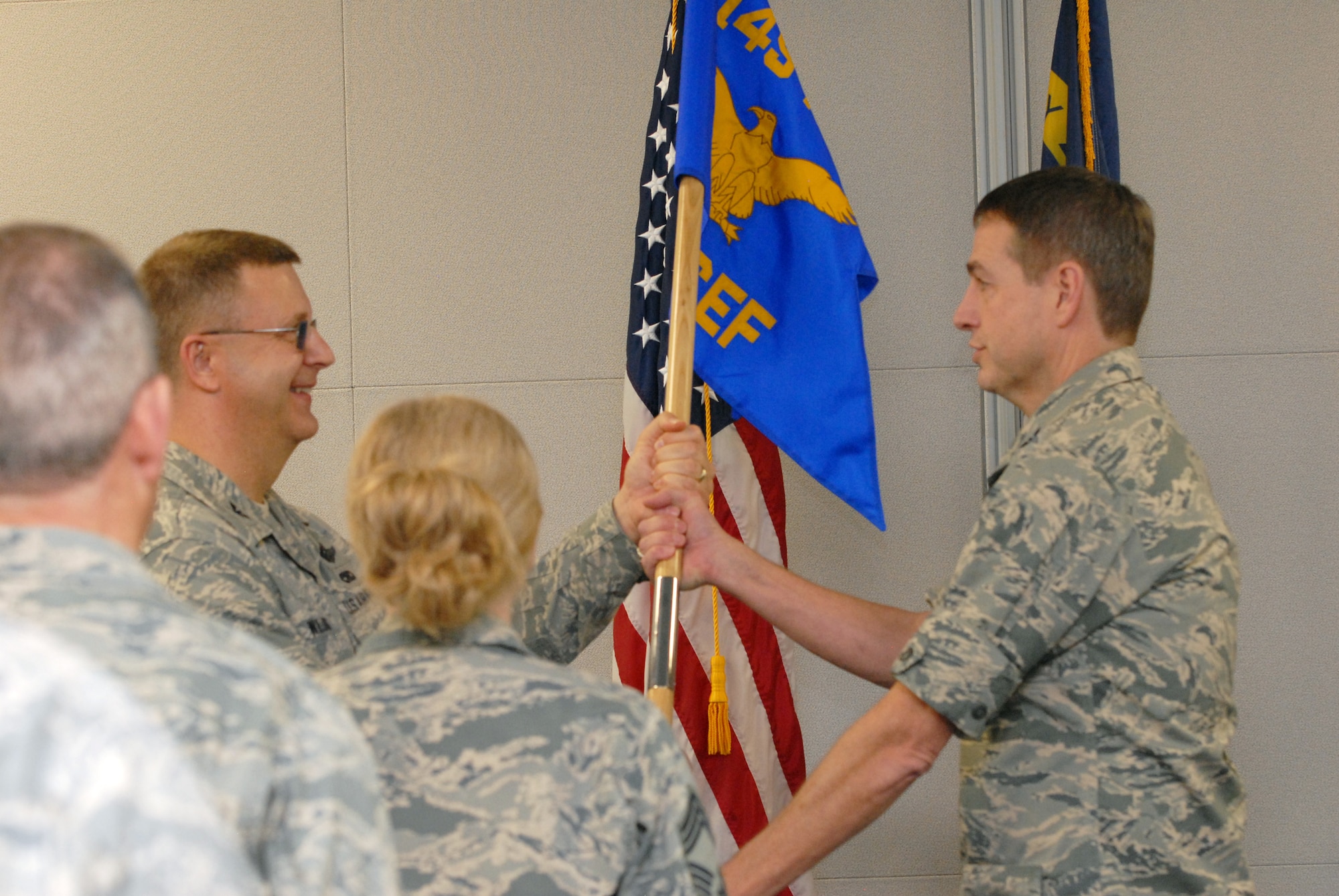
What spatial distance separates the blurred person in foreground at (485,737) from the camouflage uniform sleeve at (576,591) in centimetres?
86

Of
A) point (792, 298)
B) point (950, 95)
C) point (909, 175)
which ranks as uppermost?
point (950, 95)

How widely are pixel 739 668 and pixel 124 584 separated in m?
2.28

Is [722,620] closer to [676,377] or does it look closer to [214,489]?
[676,377]

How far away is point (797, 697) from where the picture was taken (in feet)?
11.1

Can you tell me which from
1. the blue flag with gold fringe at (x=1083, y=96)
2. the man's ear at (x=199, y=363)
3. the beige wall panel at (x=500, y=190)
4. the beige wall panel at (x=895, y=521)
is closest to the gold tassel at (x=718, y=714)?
the beige wall panel at (x=895, y=521)

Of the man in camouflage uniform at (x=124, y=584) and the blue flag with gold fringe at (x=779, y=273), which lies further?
the blue flag with gold fringe at (x=779, y=273)

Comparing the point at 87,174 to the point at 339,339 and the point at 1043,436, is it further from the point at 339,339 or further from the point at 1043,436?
the point at 1043,436

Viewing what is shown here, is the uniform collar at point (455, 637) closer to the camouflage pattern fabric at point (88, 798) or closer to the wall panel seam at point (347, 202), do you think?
the camouflage pattern fabric at point (88, 798)

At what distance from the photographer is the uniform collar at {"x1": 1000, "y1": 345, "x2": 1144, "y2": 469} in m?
2.04

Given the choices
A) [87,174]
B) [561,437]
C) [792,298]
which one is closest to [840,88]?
[792,298]

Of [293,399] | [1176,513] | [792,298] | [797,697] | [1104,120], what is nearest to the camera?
[1176,513]

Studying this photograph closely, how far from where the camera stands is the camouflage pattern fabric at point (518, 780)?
4.41ft

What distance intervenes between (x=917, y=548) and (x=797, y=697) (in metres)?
0.50

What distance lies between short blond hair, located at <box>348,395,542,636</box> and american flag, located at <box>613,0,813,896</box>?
4.78 feet
